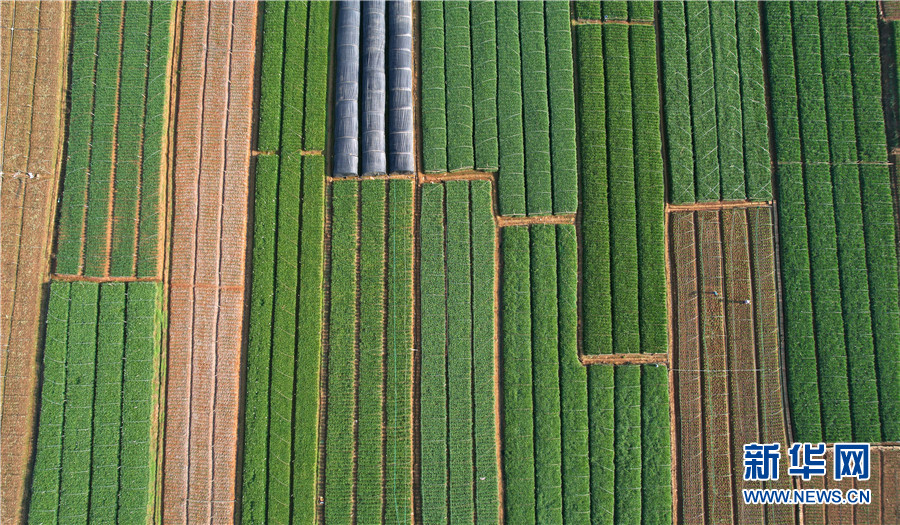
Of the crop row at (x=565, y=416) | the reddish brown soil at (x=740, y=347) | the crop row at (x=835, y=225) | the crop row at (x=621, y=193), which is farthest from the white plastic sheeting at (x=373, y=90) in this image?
the crop row at (x=835, y=225)

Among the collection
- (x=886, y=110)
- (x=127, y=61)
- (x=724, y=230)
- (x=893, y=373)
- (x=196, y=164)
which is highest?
(x=127, y=61)

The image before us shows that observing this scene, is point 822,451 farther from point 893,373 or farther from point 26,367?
point 26,367

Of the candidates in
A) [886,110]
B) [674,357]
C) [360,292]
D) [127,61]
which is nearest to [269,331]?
[360,292]

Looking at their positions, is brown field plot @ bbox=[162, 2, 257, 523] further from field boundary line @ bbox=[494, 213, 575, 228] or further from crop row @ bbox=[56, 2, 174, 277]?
field boundary line @ bbox=[494, 213, 575, 228]

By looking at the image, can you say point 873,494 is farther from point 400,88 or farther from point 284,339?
point 400,88

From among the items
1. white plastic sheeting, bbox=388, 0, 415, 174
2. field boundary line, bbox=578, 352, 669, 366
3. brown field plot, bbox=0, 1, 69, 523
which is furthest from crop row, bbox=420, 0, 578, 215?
brown field plot, bbox=0, 1, 69, 523

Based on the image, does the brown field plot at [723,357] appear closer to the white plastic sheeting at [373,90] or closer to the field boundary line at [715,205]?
the field boundary line at [715,205]
